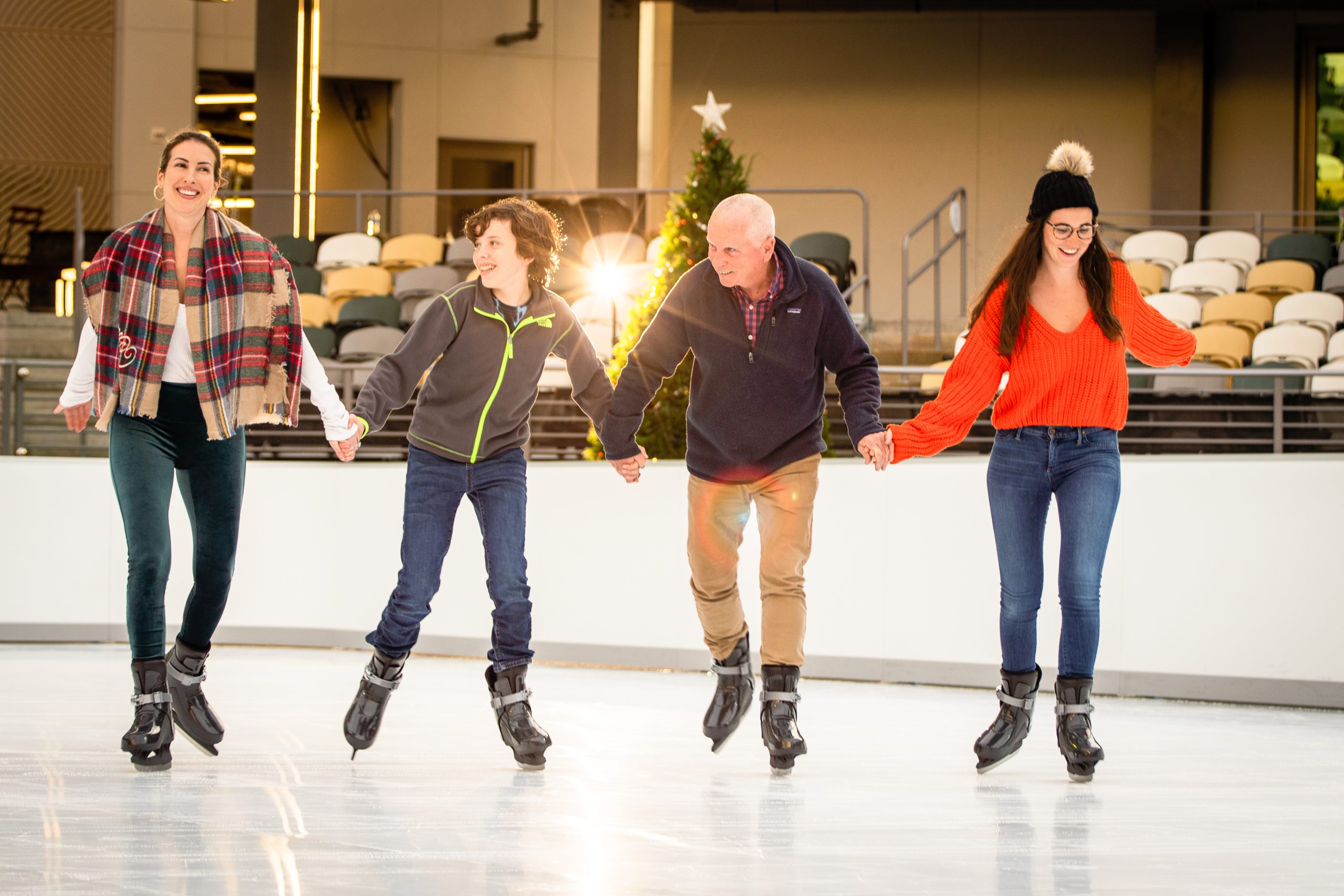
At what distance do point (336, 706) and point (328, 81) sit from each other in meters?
12.1

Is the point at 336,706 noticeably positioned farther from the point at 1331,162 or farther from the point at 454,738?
the point at 1331,162

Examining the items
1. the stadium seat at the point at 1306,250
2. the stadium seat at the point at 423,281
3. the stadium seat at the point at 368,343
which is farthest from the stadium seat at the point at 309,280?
the stadium seat at the point at 1306,250

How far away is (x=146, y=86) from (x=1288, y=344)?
432 inches

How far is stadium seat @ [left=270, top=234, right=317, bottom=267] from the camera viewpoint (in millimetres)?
11625

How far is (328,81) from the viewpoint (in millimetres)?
15258

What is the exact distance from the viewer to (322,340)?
950 centimetres

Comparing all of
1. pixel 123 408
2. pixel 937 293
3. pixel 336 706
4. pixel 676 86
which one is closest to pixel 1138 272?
pixel 937 293

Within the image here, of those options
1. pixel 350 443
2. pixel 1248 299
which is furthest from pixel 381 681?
pixel 1248 299

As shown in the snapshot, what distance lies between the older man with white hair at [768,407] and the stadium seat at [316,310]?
705 centimetres

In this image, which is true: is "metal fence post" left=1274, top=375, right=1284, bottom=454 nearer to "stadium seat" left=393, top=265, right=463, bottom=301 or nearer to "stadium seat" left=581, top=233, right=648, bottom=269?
"stadium seat" left=581, top=233, right=648, bottom=269

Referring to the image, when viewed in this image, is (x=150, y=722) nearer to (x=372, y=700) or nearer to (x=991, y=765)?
(x=372, y=700)

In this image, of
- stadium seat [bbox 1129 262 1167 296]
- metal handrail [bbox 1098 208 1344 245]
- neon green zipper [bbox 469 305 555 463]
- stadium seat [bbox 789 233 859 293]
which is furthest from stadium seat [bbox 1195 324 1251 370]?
neon green zipper [bbox 469 305 555 463]

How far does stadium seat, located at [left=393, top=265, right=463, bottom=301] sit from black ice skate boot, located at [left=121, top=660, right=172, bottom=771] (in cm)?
727

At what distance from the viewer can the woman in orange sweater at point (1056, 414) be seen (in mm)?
3197
